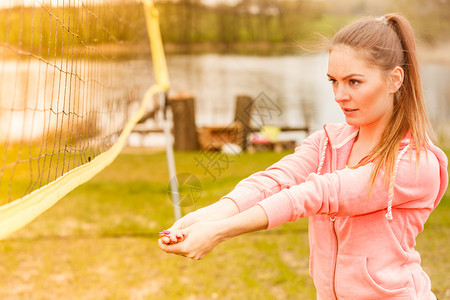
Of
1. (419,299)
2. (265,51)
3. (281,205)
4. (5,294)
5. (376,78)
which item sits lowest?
(5,294)

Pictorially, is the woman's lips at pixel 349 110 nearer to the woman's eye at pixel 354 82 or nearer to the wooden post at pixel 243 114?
the woman's eye at pixel 354 82

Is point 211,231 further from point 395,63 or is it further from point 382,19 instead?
point 382,19

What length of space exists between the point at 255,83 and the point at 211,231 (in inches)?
460

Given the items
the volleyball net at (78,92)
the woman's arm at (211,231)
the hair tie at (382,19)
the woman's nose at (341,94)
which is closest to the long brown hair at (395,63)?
the hair tie at (382,19)

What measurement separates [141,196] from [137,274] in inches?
90.9

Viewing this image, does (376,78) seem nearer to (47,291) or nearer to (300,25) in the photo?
(47,291)

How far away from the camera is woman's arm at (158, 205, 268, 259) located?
4.64 feet

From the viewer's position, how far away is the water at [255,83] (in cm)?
1095

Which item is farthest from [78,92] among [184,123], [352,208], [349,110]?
[184,123]

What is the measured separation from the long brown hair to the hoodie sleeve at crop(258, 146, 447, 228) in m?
0.05

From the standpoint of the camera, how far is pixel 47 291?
13.5 ft

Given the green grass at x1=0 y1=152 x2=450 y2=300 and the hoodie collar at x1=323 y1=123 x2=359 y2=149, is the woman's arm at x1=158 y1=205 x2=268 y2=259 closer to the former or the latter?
the hoodie collar at x1=323 y1=123 x2=359 y2=149

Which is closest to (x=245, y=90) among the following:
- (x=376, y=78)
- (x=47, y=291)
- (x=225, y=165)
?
(x=225, y=165)

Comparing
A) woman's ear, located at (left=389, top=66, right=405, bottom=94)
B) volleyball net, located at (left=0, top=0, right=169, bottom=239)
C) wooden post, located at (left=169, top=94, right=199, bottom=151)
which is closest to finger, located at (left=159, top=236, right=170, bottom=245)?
volleyball net, located at (left=0, top=0, right=169, bottom=239)
